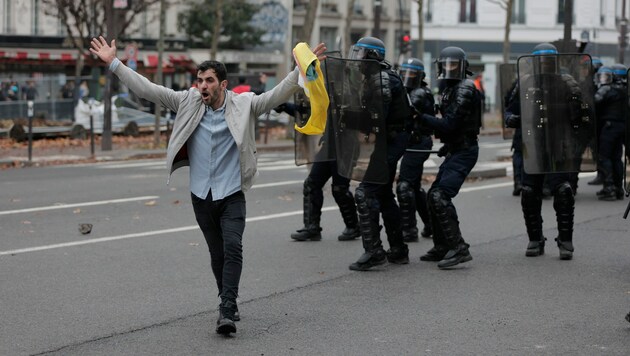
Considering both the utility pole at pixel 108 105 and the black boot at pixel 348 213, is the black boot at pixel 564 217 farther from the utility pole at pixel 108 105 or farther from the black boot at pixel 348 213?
the utility pole at pixel 108 105

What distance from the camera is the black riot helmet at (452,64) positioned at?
979 centimetres

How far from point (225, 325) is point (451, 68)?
3.83 m

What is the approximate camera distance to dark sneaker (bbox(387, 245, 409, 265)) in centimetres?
999

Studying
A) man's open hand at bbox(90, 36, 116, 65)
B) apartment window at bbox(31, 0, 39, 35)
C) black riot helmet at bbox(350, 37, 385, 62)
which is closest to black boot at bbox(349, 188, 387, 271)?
black riot helmet at bbox(350, 37, 385, 62)

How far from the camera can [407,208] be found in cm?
1117

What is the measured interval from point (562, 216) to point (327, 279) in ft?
7.75

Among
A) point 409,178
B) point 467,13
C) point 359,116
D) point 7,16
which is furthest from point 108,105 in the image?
point 467,13

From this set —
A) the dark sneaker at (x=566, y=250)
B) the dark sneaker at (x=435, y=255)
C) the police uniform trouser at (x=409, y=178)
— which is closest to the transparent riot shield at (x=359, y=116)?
the dark sneaker at (x=435, y=255)

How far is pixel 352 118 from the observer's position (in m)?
9.45

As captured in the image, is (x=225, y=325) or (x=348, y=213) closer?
(x=225, y=325)

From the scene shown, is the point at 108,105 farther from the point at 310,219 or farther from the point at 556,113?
the point at 556,113

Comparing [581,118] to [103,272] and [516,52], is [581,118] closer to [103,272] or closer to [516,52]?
[103,272]

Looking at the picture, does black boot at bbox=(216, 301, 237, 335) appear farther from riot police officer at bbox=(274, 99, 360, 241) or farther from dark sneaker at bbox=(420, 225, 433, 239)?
dark sneaker at bbox=(420, 225, 433, 239)

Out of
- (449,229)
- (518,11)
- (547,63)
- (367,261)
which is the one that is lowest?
(367,261)
